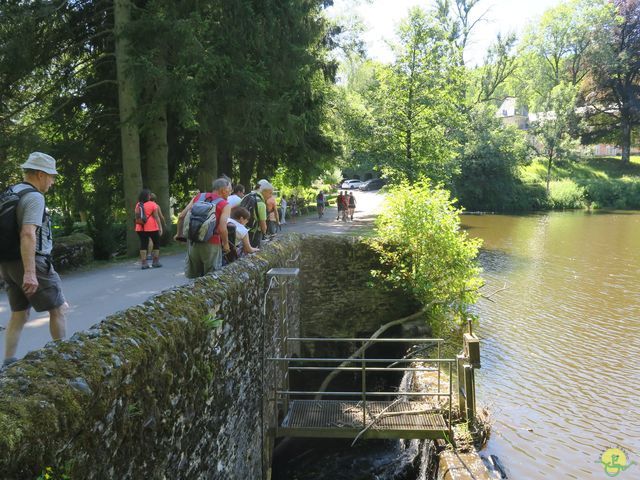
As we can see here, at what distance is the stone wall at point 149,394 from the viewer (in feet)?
7.91

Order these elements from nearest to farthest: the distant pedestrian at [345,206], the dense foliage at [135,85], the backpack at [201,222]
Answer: the backpack at [201,222]
the dense foliage at [135,85]
the distant pedestrian at [345,206]

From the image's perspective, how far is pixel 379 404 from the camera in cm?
872

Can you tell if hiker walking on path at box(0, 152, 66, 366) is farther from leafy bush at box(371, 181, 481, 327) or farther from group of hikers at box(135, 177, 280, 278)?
leafy bush at box(371, 181, 481, 327)

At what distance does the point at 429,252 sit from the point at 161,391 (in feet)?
31.4

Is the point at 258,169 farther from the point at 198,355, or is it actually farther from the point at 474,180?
the point at 474,180

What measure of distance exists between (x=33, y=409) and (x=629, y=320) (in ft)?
52.5

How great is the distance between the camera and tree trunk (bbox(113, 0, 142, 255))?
14133mm

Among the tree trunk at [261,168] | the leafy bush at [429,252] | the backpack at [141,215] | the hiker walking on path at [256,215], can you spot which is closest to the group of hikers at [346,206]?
the tree trunk at [261,168]

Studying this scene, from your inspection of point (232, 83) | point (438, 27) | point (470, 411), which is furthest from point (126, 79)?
point (438, 27)

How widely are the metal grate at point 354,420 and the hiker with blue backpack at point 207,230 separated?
8.54ft

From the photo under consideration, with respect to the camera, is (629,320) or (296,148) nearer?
(629,320)

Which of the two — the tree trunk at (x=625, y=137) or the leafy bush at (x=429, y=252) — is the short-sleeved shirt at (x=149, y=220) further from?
the tree trunk at (x=625, y=137)

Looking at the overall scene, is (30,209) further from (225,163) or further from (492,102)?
(492,102)

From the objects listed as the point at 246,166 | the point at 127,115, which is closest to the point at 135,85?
the point at 127,115
